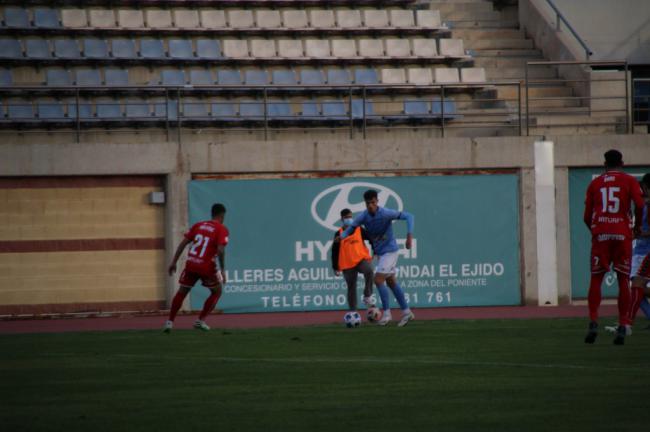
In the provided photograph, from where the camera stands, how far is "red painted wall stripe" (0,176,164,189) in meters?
22.9

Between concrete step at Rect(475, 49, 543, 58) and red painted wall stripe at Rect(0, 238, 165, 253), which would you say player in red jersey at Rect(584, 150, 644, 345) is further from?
concrete step at Rect(475, 49, 543, 58)

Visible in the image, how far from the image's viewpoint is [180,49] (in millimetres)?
26969

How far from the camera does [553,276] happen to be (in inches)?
942

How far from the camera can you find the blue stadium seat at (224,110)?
25.4 metres

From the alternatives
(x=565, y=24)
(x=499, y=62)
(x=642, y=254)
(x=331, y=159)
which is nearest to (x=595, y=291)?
(x=642, y=254)

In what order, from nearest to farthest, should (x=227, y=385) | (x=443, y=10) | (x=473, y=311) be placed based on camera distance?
(x=227, y=385)
(x=473, y=311)
(x=443, y=10)

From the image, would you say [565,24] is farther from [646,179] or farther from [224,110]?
[646,179]

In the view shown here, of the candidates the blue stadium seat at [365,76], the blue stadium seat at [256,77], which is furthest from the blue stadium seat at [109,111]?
the blue stadium seat at [365,76]

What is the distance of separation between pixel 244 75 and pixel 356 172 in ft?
15.2

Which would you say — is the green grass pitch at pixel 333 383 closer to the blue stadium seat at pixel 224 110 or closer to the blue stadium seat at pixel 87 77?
the blue stadium seat at pixel 224 110

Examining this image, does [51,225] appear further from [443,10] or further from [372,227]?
[443,10]

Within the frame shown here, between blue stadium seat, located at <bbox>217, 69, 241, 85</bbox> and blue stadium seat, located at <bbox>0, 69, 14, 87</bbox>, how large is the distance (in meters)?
4.23

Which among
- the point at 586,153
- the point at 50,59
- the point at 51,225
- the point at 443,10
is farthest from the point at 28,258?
the point at 443,10

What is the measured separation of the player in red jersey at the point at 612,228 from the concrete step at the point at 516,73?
1531 cm
